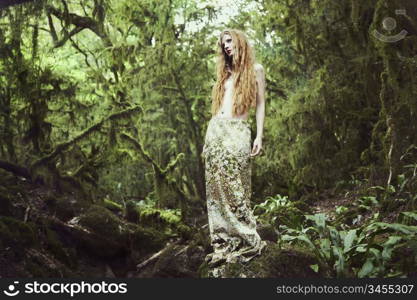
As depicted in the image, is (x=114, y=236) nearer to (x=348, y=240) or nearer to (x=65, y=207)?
(x=65, y=207)

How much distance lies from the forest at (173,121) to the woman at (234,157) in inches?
50.8

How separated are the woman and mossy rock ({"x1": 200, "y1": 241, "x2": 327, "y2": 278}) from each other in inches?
2.6

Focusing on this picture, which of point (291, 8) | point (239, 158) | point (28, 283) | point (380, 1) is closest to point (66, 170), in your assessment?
point (28, 283)

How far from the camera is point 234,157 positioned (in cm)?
394

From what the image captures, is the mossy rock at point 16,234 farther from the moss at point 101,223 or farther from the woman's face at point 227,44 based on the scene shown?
the woman's face at point 227,44

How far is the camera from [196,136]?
7.36 metres

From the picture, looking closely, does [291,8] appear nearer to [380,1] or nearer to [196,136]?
[380,1]

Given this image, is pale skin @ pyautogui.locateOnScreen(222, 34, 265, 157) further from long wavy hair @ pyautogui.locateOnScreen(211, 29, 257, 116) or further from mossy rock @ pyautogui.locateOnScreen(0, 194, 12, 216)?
mossy rock @ pyautogui.locateOnScreen(0, 194, 12, 216)

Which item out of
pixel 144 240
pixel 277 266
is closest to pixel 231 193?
pixel 277 266

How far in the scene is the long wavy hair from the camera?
4.06 m

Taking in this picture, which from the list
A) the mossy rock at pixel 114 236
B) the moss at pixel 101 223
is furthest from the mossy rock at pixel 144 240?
the moss at pixel 101 223

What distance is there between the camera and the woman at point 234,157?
3.91 metres

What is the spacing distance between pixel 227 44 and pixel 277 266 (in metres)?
1.97

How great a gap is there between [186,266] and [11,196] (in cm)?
219
